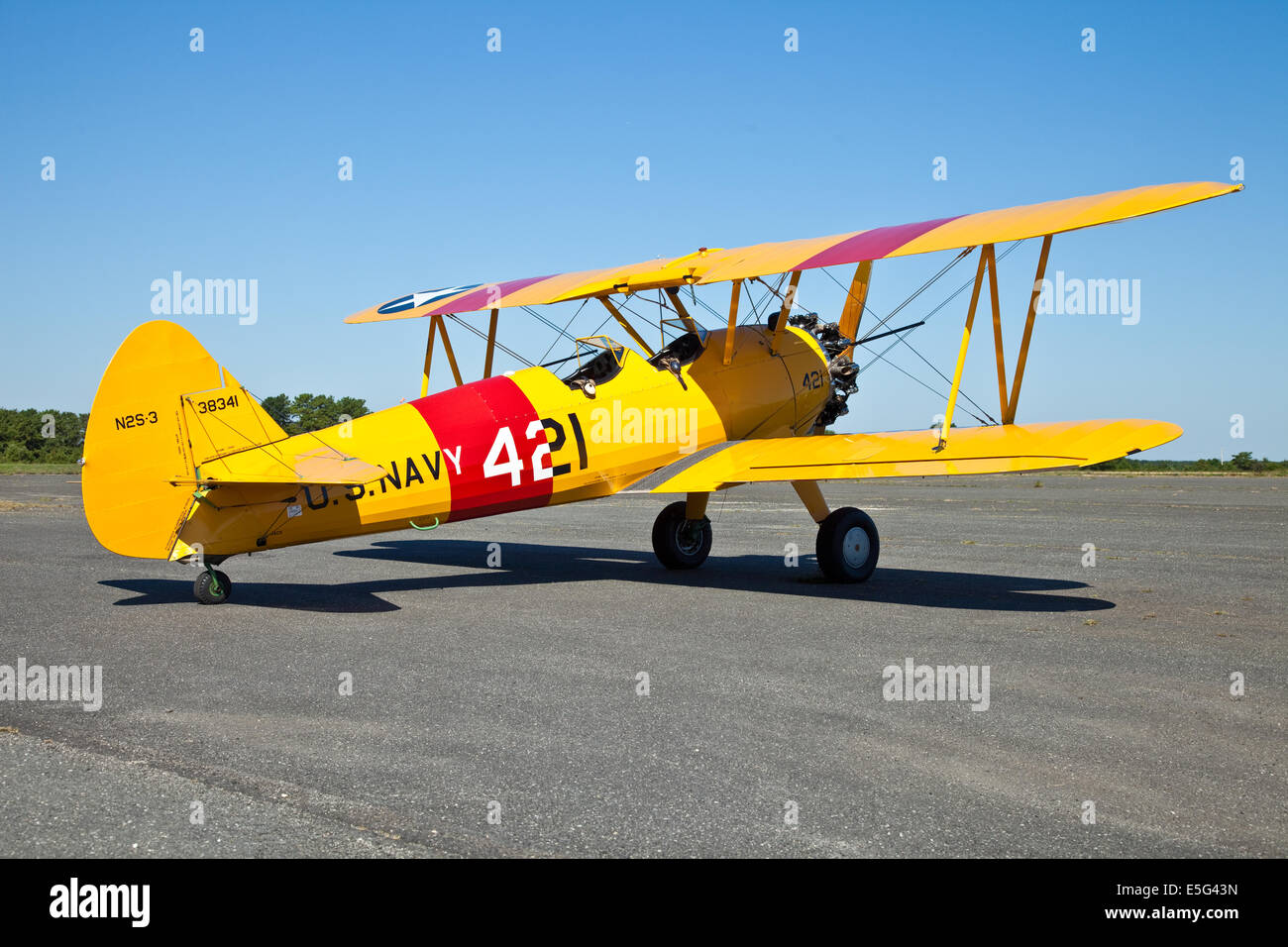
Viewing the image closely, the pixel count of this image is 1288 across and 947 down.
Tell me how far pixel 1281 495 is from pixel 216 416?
33.9m

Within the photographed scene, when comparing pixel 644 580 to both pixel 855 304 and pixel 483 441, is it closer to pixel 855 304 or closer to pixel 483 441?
pixel 483 441

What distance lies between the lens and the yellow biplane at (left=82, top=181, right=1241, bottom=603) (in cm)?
948

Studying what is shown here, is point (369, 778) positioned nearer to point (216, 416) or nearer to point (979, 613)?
point (216, 416)

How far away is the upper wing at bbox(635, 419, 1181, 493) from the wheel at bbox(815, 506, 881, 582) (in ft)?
2.73

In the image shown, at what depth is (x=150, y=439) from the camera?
9.42 m

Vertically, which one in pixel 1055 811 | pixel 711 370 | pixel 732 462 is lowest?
pixel 1055 811

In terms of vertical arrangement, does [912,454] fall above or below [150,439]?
below

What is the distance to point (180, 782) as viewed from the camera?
4848mm

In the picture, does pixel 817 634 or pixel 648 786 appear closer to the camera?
pixel 648 786

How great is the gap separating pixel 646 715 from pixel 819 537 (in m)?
6.68

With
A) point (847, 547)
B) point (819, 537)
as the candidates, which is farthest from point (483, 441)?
point (847, 547)

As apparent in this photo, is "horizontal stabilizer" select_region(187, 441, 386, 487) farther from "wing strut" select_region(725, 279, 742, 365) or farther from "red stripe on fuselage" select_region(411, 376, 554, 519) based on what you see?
"wing strut" select_region(725, 279, 742, 365)
